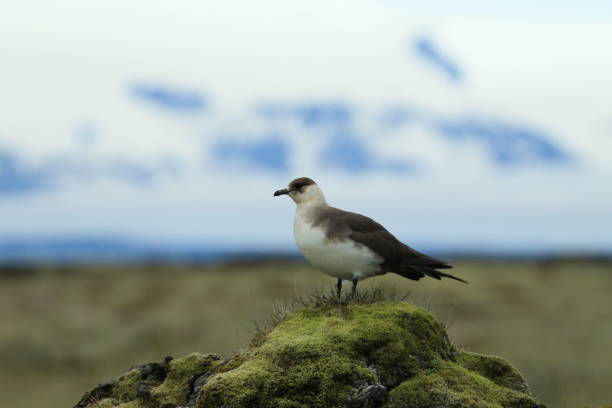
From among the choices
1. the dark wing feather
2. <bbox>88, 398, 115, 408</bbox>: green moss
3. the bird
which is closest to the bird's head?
the bird

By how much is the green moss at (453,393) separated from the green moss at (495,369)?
69 centimetres

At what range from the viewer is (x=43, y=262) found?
52.9m

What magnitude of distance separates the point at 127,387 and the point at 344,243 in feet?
15.3

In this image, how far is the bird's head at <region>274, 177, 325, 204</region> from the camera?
11625 millimetres

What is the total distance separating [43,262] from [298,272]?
21.5 metres

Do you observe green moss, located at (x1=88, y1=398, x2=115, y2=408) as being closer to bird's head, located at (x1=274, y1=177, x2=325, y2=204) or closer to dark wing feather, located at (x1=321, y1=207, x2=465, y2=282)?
bird's head, located at (x1=274, y1=177, x2=325, y2=204)

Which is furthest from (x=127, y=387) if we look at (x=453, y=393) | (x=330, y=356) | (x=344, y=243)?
(x=453, y=393)

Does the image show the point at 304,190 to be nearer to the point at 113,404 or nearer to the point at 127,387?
the point at 127,387

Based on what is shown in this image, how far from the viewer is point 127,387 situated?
1167cm

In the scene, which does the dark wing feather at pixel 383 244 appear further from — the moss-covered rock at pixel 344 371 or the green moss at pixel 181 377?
the green moss at pixel 181 377

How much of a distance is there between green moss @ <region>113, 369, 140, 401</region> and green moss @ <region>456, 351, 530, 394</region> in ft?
18.5

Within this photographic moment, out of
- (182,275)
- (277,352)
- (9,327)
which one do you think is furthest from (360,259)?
(182,275)

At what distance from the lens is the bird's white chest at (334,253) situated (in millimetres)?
10914

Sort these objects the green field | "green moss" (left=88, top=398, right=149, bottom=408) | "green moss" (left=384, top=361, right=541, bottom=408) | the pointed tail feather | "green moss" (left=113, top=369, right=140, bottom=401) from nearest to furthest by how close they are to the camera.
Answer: "green moss" (left=384, top=361, right=541, bottom=408) → "green moss" (left=88, top=398, right=149, bottom=408) → "green moss" (left=113, top=369, right=140, bottom=401) → the pointed tail feather → the green field
